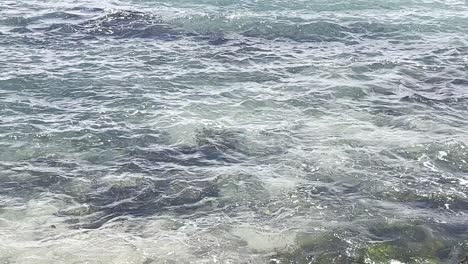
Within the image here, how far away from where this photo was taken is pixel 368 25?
26156 millimetres

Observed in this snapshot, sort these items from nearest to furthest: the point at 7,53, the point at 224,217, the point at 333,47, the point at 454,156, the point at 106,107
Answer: the point at 224,217, the point at 454,156, the point at 106,107, the point at 7,53, the point at 333,47

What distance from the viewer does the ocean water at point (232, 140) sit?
1089 cm

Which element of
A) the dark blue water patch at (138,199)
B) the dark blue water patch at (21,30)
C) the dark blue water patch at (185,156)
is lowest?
the dark blue water patch at (138,199)

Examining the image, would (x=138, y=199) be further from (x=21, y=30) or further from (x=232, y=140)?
(x=21, y=30)

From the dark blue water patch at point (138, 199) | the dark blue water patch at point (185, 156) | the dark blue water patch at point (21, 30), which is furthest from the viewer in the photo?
the dark blue water patch at point (21, 30)

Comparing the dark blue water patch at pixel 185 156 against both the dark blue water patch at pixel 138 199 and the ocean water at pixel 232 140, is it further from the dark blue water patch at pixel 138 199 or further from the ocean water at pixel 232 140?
the dark blue water patch at pixel 138 199

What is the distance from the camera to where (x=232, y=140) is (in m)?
15.2

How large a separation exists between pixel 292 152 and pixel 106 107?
6.88 meters

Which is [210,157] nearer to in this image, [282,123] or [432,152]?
[282,123]

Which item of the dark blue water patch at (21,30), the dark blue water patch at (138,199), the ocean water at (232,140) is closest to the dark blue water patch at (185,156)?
the ocean water at (232,140)

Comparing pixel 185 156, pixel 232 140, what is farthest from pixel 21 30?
pixel 232 140

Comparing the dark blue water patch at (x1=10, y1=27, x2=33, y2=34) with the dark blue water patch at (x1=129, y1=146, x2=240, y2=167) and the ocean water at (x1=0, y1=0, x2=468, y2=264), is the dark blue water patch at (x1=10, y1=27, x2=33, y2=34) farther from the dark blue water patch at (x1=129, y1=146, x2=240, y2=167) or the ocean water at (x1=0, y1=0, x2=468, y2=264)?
the dark blue water patch at (x1=129, y1=146, x2=240, y2=167)

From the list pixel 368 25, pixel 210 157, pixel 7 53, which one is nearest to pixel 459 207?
pixel 210 157

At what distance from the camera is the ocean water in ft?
35.7
